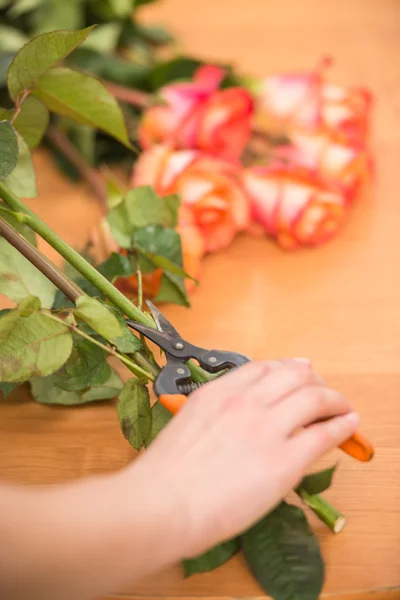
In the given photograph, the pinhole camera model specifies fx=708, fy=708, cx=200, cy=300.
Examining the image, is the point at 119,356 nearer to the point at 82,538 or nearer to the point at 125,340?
the point at 125,340

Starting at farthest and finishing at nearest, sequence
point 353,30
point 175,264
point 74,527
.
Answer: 1. point 353,30
2. point 175,264
3. point 74,527

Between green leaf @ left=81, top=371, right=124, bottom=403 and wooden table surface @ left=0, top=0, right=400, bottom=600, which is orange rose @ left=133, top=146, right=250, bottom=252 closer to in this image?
wooden table surface @ left=0, top=0, right=400, bottom=600

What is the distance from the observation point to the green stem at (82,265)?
1.39 feet

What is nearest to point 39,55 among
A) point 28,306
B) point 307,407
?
point 28,306

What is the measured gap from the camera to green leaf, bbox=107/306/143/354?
Answer: 1.32ft

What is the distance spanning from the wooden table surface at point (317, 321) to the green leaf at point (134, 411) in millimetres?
57

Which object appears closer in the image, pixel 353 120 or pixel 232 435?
pixel 232 435

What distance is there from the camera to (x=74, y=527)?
295mm

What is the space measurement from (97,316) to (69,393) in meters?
0.11

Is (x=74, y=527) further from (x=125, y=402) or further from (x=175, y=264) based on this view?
(x=175, y=264)

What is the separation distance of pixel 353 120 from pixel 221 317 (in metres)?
0.23

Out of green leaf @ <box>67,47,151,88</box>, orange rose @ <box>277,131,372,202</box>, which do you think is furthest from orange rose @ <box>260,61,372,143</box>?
green leaf @ <box>67,47,151,88</box>

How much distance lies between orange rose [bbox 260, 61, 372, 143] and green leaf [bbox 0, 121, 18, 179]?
0.33 m

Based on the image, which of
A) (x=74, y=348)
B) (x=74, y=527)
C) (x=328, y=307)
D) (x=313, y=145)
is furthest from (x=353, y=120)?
(x=74, y=527)
